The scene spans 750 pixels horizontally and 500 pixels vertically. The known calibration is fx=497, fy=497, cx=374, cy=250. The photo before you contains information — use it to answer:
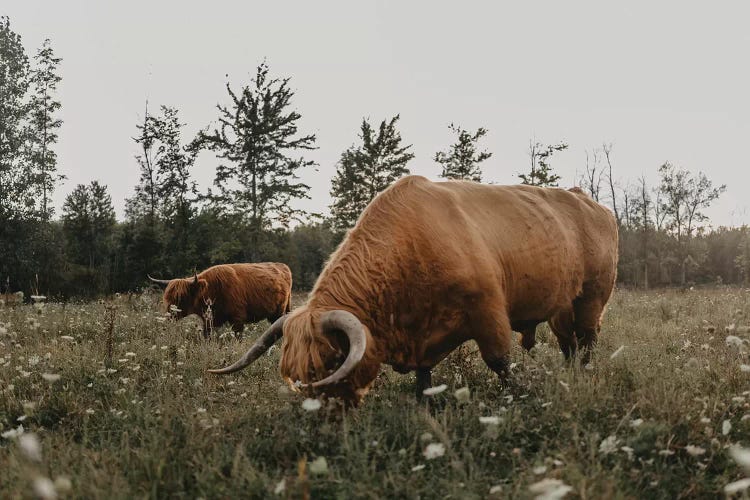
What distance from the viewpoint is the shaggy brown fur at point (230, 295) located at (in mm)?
11258

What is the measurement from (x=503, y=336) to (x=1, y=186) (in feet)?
87.5

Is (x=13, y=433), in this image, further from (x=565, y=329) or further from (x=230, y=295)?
(x=230, y=295)

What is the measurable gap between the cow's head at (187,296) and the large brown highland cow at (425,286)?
315 inches

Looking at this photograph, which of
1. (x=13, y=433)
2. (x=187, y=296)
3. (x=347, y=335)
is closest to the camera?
(x=13, y=433)

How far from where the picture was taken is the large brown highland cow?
11.1 ft

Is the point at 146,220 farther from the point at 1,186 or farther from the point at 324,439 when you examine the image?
the point at 324,439

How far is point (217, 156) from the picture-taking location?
28344 millimetres

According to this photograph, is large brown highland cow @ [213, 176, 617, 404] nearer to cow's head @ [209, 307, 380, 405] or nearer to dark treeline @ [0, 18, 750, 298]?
cow's head @ [209, 307, 380, 405]

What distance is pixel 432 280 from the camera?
13.1ft

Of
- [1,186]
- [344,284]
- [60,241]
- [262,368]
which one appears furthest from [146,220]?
[344,284]

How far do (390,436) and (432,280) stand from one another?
136cm

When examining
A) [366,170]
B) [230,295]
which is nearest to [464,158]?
[366,170]

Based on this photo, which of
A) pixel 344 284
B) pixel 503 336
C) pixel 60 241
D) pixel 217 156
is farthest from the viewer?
pixel 217 156

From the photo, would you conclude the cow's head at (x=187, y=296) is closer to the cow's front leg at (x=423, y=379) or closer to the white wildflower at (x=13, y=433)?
the cow's front leg at (x=423, y=379)
